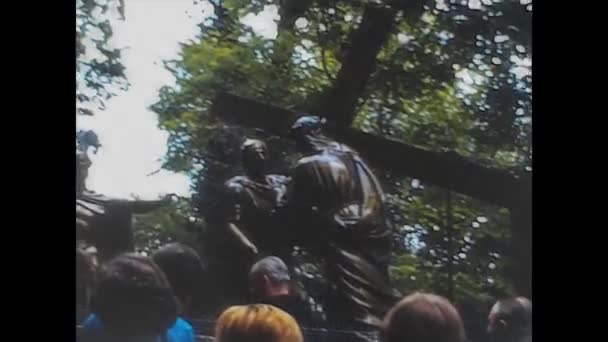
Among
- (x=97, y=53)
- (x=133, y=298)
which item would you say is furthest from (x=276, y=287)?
(x=97, y=53)

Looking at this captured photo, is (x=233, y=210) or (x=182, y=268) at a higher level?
(x=233, y=210)

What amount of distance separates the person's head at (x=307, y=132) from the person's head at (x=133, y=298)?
330 millimetres

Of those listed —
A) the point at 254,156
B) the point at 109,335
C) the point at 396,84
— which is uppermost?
the point at 396,84

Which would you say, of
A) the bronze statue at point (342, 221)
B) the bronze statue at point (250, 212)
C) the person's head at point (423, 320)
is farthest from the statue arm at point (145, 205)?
the person's head at point (423, 320)

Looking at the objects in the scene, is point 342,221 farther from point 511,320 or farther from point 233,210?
point 511,320

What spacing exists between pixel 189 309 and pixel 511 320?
548 mm

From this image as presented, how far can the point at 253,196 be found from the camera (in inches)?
49.6

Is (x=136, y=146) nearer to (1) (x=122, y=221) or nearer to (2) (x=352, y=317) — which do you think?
(1) (x=122, y=221)

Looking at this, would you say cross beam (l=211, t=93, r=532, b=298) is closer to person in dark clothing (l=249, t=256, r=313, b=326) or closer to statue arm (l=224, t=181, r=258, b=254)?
statue arm (l=224, t=181, r=258, b=254)

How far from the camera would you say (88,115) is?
1266 millimetres

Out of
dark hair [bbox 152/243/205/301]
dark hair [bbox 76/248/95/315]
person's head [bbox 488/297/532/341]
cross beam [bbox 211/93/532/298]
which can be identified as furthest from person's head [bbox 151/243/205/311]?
person's head [bbox 488/297/532/341]

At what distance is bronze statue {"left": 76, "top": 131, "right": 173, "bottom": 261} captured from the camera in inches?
49.5
